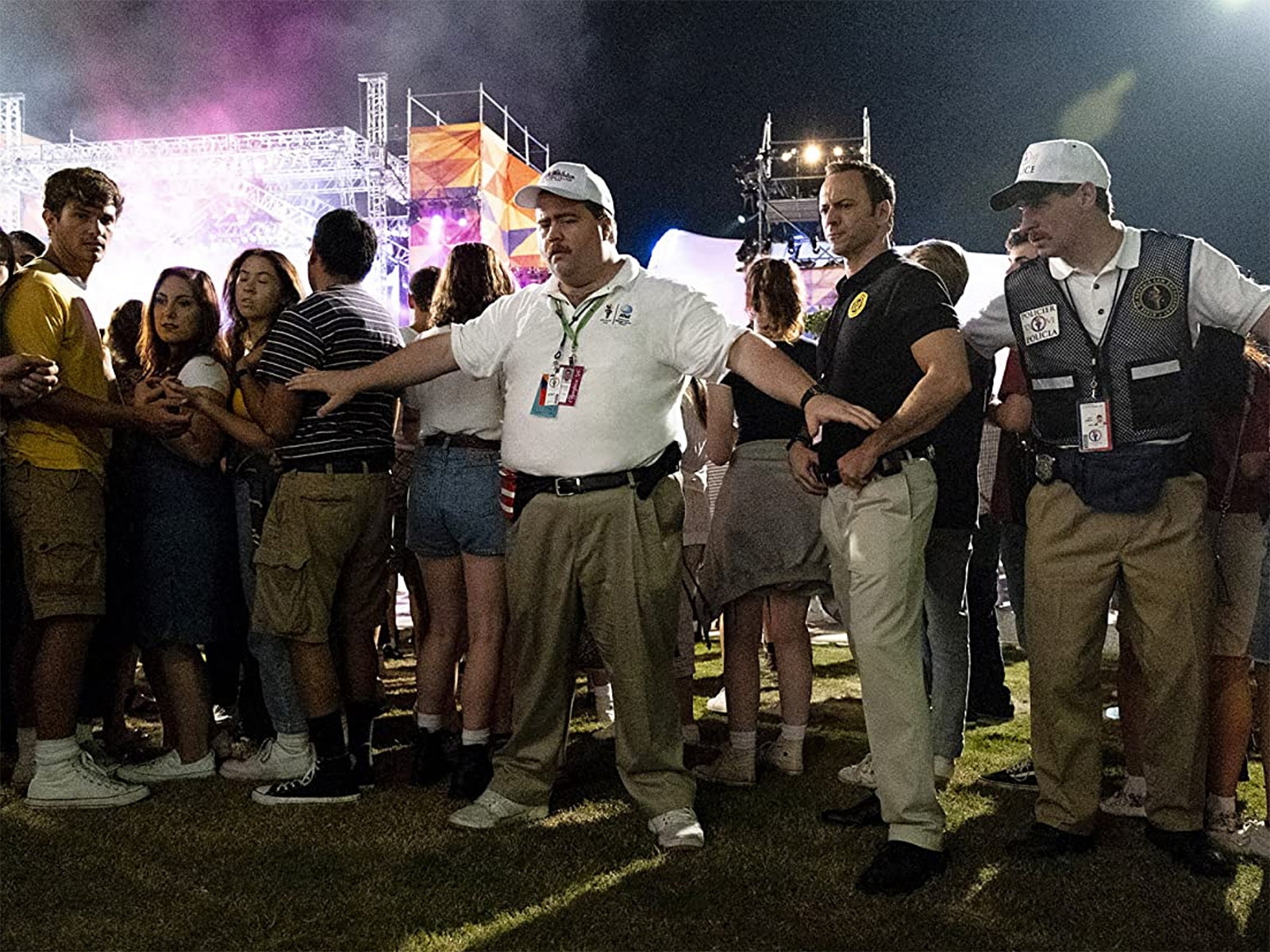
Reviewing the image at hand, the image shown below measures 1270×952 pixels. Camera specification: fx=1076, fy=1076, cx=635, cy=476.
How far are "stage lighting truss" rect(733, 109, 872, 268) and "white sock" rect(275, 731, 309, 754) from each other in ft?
46.5

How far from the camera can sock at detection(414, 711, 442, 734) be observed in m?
3.49

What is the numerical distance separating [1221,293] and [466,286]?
2.14 metres

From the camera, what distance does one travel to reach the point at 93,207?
338 centimetres

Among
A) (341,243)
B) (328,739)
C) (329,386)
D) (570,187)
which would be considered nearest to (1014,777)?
(328,739)

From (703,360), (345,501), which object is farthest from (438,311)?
(703,360)

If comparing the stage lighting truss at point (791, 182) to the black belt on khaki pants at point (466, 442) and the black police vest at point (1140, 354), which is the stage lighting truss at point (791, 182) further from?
the black police vest at point (1140, 354)

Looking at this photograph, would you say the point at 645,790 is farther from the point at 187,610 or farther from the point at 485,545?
the point at 187,610

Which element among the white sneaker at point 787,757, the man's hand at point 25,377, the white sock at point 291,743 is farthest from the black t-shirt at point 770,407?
the man's hand at point 25,377

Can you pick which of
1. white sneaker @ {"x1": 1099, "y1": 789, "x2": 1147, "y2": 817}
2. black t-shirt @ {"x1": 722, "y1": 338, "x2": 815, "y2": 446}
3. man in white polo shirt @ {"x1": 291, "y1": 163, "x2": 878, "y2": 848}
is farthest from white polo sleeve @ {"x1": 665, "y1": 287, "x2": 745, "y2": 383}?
white sneaker @ {"x1": 1099, "y1": 789, "x2": 1147, "y2": 817}

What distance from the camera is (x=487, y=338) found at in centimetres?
308

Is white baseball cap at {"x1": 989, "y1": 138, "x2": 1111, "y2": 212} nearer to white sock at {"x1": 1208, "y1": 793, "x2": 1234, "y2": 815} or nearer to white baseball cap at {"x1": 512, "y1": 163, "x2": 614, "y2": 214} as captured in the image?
white baseball cap at {"x1": 512, "y1": 163, "x2": 614, "y2": 214}

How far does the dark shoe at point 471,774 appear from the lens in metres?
3.27

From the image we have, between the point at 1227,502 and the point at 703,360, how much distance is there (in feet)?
4.99

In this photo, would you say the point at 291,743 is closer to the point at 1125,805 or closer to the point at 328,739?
the point at 328,739
